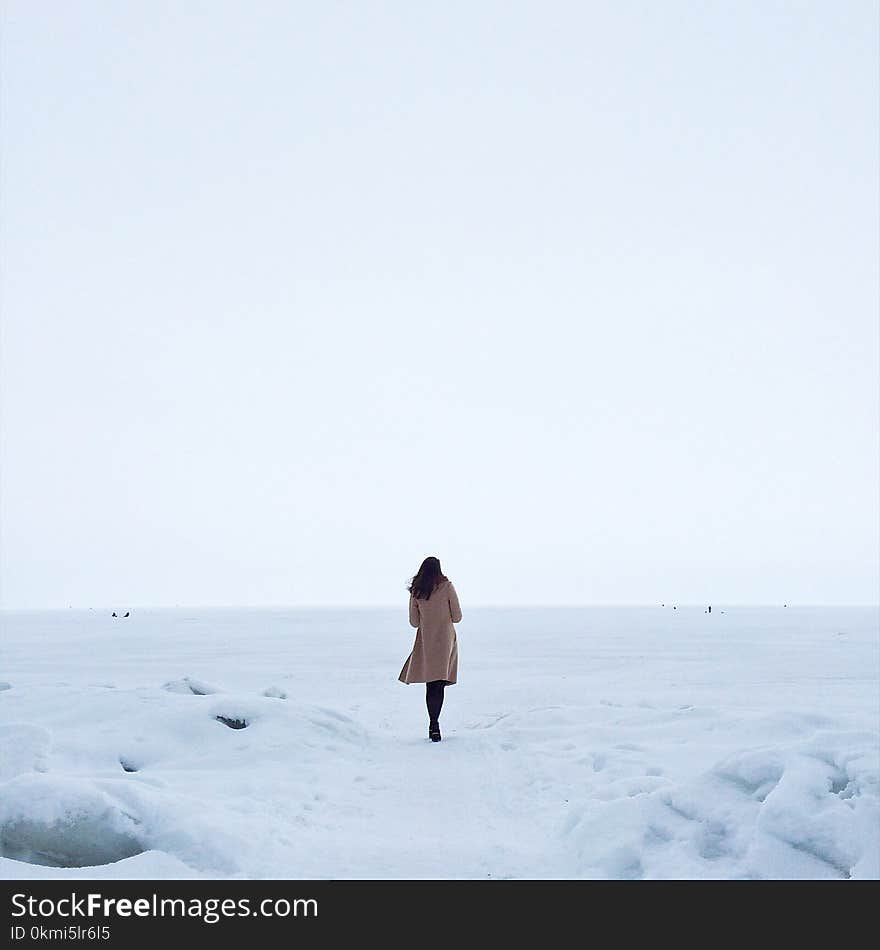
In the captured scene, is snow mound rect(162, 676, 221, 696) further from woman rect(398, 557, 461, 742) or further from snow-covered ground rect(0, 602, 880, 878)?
woman rect(398, 557, 461, 742)

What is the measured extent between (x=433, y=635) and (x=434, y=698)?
752mm

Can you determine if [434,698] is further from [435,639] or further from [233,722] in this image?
[233,722]

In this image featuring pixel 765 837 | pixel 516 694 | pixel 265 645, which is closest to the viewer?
pixel 765 837

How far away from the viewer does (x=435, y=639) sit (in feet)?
31.3

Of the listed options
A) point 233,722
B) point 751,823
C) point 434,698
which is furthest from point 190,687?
point 751,823

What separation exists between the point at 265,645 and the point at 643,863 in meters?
25.2

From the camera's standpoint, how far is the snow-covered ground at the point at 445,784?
4492 mm

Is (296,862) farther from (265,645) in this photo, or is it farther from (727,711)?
(265,645)

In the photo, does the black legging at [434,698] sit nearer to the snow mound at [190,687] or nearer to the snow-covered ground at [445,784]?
the snow-covered ground at [445,784]

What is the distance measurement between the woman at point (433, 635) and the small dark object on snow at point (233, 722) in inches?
76.9

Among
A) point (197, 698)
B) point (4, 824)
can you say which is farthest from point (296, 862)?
point (197, 698)

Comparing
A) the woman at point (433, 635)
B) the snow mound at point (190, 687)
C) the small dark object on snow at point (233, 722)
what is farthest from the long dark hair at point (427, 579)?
the snow mound at point (190, 687)
